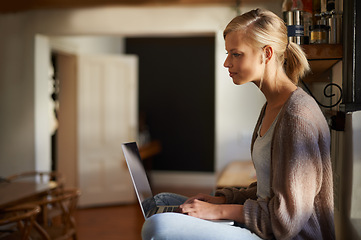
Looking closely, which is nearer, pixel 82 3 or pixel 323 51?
pixel 323 51


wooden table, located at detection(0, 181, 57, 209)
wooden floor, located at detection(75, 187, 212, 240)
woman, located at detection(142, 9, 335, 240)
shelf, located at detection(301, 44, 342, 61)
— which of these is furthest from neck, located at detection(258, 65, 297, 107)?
wooden floor, located at detection(75, 187, 212, 240)

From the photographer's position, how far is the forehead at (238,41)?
146cm

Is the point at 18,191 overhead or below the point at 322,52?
below

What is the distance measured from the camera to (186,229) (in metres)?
1.35

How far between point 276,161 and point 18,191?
3.02 metres

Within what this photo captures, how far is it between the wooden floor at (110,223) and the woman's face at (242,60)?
11.8 feet

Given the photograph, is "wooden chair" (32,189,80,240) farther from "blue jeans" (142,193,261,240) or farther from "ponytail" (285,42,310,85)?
"ponytail" (285,42,310,85)

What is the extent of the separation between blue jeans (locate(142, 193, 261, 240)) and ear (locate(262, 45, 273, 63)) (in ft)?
1.78

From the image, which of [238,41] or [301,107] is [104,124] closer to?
[238,41]

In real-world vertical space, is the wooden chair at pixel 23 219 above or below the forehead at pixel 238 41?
below

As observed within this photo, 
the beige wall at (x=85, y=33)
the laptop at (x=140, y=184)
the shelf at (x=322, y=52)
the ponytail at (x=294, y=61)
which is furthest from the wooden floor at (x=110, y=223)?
the ponytail at (x=294, y=61)

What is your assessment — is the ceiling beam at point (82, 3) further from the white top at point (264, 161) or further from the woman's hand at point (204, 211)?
the woman's hand at point (204, 211)

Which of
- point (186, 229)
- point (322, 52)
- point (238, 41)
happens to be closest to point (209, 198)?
point (186, 229)

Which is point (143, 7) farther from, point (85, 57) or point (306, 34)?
point (306, 34)
